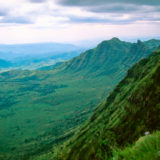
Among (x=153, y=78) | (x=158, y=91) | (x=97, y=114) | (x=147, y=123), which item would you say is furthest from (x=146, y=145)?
(x=97, y=114)

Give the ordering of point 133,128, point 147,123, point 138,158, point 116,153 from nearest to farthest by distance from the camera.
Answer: point 138,158 < point 116,153 < point 147,123 < point 133,128

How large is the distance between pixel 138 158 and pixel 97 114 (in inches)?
6592

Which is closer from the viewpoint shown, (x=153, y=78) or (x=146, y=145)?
(x=146, y=145)

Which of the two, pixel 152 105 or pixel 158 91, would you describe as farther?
pixel 158 91

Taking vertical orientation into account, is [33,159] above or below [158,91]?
below

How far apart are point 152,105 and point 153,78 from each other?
903 inches

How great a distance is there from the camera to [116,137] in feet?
277

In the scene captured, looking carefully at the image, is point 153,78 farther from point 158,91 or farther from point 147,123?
point 147,123

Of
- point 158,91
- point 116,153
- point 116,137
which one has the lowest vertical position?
point 116,137

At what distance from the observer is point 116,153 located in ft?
22.5

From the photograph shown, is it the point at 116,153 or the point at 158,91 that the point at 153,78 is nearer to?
the point at 158,91

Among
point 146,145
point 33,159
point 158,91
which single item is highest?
point 146,145

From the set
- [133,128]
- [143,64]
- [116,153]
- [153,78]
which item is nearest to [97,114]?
[143,64]

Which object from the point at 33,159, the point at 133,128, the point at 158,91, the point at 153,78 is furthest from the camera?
the point at 33,159
